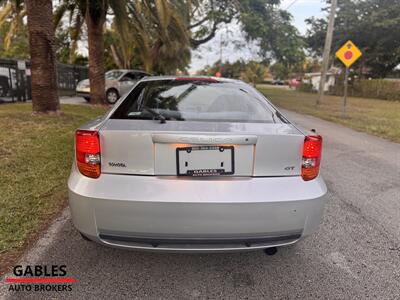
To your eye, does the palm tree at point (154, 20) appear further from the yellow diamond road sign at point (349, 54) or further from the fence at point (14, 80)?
the yellow diamond road sign at point (349, 54)

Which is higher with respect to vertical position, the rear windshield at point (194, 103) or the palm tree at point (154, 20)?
the palm tree at point (154, 20)

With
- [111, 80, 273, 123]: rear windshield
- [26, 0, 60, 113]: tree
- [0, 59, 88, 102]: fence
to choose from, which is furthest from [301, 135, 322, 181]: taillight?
[0, 59, 88, 102]: fence

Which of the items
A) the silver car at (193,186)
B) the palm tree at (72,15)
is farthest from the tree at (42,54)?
the silver car at (193,186)

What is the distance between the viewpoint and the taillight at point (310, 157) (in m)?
2.29

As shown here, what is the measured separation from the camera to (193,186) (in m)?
2.10

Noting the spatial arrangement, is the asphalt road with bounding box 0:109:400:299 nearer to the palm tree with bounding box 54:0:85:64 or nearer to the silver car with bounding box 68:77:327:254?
the silver car with bounding box 68:77:327:254

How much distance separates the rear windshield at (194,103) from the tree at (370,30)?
33.7 metres

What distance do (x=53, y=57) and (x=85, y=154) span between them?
6.74 meters

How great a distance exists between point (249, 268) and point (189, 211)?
87cm

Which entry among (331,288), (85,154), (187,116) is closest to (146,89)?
(187,116)

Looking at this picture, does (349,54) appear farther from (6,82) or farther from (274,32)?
(6,82)

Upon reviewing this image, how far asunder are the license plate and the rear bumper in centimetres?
5

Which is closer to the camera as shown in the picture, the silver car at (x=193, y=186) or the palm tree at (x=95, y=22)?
the silver car at (x=193, y=186)

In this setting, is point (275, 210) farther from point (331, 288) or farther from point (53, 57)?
point (53, 57)
